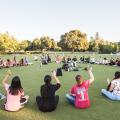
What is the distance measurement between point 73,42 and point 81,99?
109068 millimetres

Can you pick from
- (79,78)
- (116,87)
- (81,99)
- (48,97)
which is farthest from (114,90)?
(48,97)

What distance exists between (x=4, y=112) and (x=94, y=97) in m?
4.17

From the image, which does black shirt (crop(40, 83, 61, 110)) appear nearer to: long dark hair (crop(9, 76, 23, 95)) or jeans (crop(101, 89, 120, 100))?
long dark hair (crop(9, 76, 23, 95))

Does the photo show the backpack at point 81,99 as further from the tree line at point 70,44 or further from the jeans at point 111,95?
the tree line at point 70,44

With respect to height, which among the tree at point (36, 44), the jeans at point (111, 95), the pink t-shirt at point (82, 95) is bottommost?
the jeans at point (111, 95)

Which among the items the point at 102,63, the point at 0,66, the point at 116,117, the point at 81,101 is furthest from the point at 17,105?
the point at 102,63

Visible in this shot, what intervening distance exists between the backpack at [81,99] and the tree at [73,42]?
10719cm

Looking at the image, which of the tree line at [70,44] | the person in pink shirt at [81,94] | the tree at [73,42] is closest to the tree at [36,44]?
the tree line at [70,44]

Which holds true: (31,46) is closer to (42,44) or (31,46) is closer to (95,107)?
(42,44)

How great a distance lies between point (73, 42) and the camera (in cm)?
11775

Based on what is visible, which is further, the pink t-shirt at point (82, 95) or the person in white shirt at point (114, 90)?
the person in white shirt at point (114, 90)

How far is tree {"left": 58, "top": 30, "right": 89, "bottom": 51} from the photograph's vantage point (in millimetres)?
117188

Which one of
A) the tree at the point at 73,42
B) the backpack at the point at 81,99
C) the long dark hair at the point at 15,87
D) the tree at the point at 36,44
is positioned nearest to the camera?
the long dark hair at the point at 15,87

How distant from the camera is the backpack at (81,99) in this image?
9.05m
